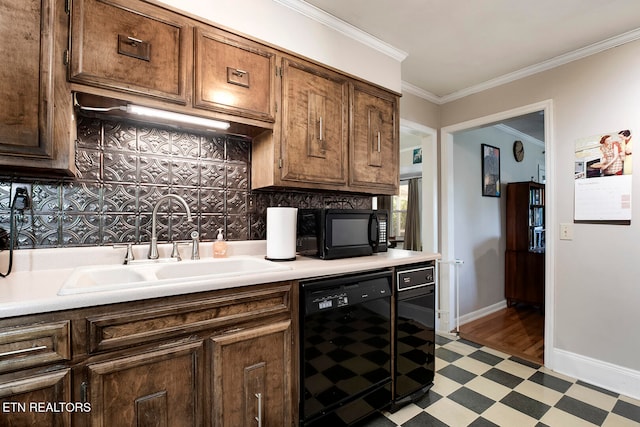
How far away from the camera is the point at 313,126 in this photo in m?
1.89

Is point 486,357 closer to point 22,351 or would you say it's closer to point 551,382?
point 551,382

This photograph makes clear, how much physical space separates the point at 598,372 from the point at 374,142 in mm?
2386

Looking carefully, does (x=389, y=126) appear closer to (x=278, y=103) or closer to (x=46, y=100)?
(x=278, y=103)

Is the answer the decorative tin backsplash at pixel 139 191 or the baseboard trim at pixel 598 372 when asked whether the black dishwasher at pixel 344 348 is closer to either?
the decorative tin backsplash at pixel 139 191

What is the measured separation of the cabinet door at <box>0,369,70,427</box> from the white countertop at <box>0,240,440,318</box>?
22cm

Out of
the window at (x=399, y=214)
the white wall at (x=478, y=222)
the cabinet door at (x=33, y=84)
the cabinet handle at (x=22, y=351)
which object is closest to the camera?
the cabinet handle at (x=22, y=351)

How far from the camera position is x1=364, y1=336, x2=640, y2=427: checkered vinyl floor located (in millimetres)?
1768

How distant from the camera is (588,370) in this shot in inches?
87.8

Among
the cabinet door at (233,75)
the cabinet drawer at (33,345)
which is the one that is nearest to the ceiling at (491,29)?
the cabinet door at (233,75)

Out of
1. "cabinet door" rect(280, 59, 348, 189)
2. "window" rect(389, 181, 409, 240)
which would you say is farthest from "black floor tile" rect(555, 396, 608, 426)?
"window" rect(389, 181, 409, 240)

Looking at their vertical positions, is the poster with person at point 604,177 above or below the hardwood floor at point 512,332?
above

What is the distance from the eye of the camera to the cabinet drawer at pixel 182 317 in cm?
101

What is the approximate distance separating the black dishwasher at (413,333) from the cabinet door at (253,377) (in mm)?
777

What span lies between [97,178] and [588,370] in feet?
11.6
